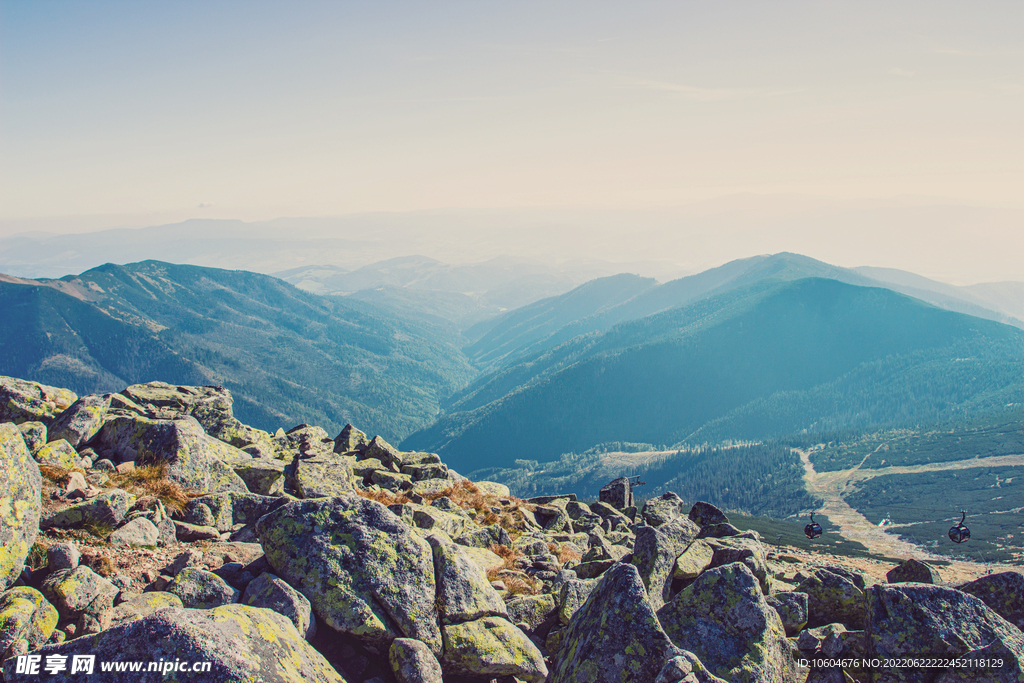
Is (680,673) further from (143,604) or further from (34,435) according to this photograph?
(34,435)

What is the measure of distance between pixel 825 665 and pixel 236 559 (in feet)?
48.8

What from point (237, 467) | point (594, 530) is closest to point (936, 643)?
point (594, 530)

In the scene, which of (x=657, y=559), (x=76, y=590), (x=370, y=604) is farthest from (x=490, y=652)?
(x=76, y=590)

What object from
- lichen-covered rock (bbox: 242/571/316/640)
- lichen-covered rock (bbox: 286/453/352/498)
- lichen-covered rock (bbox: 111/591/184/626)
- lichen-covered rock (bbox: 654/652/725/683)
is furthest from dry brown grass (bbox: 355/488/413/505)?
lichen-covered rock (bbox: 654/652/725/683)

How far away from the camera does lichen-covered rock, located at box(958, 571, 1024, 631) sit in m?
14.4

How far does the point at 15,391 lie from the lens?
23.1 meters

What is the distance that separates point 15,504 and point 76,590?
2.75 m

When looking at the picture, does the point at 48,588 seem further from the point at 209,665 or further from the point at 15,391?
the point at 15,391

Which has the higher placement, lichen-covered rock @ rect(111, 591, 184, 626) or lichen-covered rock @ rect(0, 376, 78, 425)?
lichen-covered rock @ rect(0, 376, 78, 425)

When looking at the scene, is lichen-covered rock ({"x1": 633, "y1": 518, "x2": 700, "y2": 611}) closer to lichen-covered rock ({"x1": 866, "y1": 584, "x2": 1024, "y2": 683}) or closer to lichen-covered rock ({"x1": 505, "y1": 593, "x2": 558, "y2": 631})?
lichen-covered rock ({"x1": 505, "y1": 593, "x2": 558, "y2": 631})

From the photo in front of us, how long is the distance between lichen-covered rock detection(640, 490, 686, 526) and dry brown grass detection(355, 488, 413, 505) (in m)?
16.8

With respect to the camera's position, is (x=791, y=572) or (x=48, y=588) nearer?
(x=48, y=588)

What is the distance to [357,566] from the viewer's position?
44.4ft

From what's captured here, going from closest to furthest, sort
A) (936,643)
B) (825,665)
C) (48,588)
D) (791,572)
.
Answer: (48,588) → (936,643) → (825,665) → (791,572)
